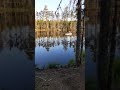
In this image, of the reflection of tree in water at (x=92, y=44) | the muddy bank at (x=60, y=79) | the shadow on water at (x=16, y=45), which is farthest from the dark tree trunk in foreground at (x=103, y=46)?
the muddy bank at (x=60, y=79)

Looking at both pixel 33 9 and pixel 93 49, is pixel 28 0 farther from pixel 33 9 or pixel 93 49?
pixel 93 49

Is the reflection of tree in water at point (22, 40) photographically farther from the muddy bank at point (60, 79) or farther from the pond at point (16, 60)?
the muddy bank at point (60, 79)

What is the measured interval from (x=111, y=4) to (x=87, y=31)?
416 mm

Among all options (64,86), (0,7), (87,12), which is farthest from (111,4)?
(64,86)

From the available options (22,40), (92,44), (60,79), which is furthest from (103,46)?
(60,79)

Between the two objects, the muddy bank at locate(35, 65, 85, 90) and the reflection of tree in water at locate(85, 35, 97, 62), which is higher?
the reflection of tree in water at locate(85, 35, 97, 62)

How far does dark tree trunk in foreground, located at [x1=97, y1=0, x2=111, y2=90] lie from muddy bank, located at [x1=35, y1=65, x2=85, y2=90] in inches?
62.8

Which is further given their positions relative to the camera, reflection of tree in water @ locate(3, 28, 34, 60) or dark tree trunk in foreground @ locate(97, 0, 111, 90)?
dark tree trunk in foreground @ locate(97, 0, 111, 90)

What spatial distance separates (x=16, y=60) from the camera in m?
3.36

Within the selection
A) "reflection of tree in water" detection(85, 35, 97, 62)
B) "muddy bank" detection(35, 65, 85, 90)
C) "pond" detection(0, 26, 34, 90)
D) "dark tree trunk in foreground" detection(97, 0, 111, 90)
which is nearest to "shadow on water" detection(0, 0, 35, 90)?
"pond" detection(0, 26, 34, 90)

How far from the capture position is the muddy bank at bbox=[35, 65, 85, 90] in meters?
5.25

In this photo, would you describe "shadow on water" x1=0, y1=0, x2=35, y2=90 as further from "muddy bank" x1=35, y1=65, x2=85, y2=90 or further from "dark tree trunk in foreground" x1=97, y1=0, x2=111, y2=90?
"muddy bank" x1=35, y1=65, x2=85, y2=90

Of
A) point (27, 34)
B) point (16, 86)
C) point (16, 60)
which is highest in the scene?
point (27, 34)

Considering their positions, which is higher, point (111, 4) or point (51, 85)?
point (111, 4)
